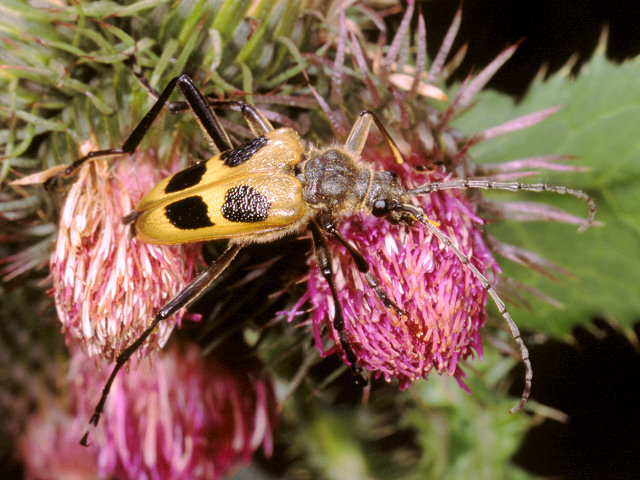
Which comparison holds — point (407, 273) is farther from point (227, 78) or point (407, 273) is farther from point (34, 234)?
point (34, 234)

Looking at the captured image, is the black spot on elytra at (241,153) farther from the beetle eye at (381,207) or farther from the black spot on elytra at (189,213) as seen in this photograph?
the beetle eye at (381,207)

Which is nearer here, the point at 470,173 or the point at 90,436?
the point at 470,173

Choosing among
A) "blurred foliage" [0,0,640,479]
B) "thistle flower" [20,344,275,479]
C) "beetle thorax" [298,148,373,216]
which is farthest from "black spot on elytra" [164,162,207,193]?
"thistle flower" [20,344,275,479]

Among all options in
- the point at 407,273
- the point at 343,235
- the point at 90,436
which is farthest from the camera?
the point at 90,436

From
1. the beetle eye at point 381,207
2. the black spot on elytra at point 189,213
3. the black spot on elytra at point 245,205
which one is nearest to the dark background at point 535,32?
the beetle eye at point 381,207

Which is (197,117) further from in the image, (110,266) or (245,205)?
(110,266)

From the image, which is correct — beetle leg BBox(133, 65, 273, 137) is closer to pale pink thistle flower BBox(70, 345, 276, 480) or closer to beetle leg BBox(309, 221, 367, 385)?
beetle leg BBox(309, 221, 367, 385)

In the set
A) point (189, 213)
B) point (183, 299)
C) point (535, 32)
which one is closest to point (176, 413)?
point (183, 299)

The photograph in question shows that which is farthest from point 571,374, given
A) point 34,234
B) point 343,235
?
point 34,234
